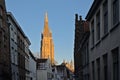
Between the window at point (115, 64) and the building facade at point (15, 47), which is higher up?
the building facade at point (15, 47)

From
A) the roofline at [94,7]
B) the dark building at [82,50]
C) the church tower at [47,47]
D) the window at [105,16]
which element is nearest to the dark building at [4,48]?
the roofline at [94,7]

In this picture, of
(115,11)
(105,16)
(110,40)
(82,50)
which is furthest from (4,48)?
(115,11)

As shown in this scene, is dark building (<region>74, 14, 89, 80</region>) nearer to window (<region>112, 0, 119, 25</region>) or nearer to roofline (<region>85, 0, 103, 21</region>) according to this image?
roofline (<region>85, 0, 103, 21</region>)

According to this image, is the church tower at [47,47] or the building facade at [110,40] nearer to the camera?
the building facade at [110,40]

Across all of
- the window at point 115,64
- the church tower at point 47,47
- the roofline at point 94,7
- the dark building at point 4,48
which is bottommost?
the window at point 115,64

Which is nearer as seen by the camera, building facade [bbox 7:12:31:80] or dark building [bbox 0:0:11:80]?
dark building [bbox 0:0:11:80]

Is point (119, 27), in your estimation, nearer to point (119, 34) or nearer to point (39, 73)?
point (119, 34)

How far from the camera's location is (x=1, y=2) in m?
36.1

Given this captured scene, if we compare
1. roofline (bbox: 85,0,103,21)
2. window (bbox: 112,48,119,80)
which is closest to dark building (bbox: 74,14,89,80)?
roofline (bbox: 85,0,103,21)

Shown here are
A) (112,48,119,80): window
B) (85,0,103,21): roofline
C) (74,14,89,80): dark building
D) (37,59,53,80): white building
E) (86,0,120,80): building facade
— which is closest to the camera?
(86,0,120,80): building facade

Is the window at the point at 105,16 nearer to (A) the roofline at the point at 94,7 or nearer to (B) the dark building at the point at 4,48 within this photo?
(A) the roofline at the point at 94,7

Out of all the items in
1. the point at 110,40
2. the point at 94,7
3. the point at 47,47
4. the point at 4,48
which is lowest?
the point at 110,40

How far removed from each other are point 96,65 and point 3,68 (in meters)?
8.84

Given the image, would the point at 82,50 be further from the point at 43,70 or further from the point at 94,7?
the point at 43,70
